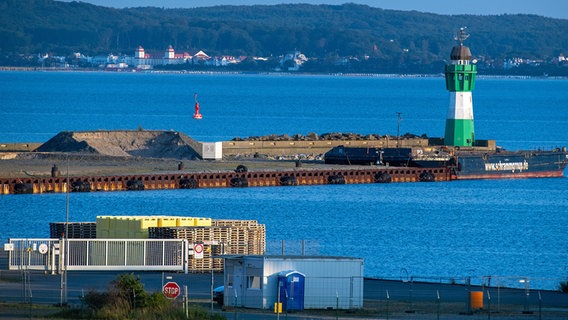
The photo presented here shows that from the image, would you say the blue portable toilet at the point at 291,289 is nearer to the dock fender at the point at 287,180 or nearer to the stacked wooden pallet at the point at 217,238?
the stacked wooden pallet at the point at 217,238

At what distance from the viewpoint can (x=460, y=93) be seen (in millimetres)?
82500

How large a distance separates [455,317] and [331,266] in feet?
11.1

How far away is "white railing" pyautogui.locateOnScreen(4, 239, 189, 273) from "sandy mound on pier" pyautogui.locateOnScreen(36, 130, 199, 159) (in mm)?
42348

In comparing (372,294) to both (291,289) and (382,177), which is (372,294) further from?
(382,177)

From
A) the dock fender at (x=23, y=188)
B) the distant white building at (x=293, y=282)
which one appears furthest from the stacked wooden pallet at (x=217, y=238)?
the dock fender at (x=23, y=188)

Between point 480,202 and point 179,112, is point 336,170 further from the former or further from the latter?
point 179,112

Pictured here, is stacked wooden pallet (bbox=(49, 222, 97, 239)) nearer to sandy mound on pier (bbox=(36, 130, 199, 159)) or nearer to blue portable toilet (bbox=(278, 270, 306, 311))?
blue portable toilet (bbox=(278, 270, 306, 311))

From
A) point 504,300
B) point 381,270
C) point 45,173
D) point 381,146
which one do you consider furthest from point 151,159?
point 504,300

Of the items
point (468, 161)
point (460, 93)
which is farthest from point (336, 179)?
point (468, 161)

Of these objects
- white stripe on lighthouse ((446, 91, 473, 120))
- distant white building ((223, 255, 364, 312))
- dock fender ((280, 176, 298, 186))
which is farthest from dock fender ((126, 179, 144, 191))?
distant white building ((223, 255, 364, 312))

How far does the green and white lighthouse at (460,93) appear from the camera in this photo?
8244 cm

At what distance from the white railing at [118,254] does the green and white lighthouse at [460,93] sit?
43825 millimetres

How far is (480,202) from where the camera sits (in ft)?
247

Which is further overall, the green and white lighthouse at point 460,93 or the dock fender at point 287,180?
the green and white lighthouse at point 460,93
